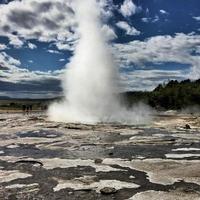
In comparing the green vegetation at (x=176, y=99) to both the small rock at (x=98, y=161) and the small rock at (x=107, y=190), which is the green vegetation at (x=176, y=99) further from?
the small rock at (x=107, y=190)

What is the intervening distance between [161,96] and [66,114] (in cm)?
5691

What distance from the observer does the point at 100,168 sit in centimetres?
1470

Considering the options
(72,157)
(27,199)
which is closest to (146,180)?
(27,199)

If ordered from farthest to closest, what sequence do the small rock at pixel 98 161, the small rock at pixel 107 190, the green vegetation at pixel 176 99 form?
the green vegetation at pixel 176 99
the small rock at pixel 98 161
the small rock at pixel 107 190

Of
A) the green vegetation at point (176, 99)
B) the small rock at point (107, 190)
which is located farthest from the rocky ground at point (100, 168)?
the green vegetation at point (176, 99)

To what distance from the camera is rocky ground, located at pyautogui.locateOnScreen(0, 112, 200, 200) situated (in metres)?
11.5

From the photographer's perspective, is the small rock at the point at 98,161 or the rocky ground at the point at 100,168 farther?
the small rock at the point at 98,161

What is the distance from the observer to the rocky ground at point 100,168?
11.5m

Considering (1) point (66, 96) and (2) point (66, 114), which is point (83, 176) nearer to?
(2) point (66, 114)

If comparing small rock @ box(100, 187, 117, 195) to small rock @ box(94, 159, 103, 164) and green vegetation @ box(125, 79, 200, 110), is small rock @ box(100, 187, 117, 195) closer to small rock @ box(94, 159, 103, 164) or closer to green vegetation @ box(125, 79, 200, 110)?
small rock @ box(94, 159, 103, 164)

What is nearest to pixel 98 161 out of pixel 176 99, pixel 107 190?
pixel 107 190

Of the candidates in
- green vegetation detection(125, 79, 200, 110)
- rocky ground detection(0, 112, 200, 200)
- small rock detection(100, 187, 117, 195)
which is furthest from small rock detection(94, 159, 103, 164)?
green vegetation detection(125, 79, 200, 110)

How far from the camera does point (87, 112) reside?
43406 mm

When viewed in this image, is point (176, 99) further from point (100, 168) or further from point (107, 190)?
point (107, 190)
